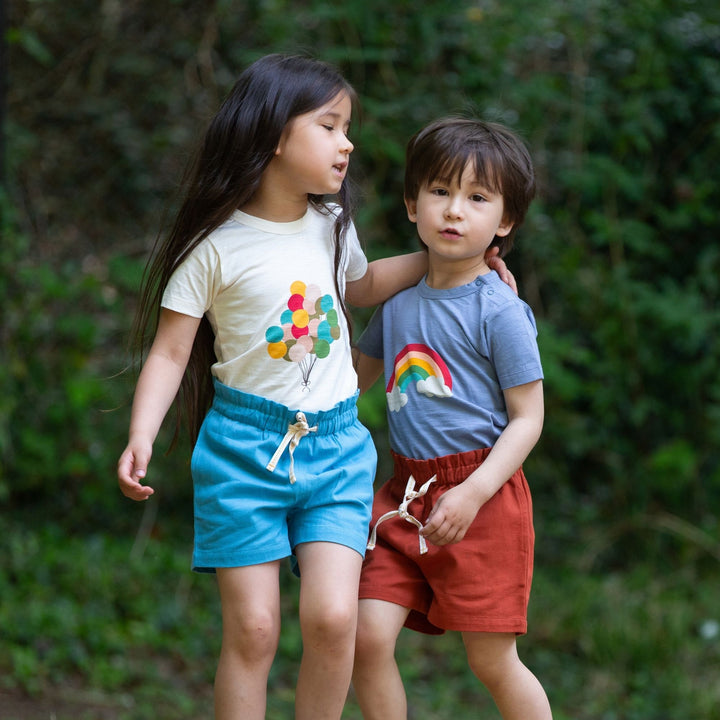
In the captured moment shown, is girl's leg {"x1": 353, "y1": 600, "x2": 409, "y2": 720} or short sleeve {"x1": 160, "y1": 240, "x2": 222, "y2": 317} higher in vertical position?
short sleeve {"x1": 160, "y1": 240, "x2": 222, "y2": 317}

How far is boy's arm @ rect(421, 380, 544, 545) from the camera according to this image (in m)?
2.05

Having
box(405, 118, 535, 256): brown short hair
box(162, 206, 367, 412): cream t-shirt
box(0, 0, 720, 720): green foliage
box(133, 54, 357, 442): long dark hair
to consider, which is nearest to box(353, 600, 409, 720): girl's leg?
box(162, 206, 367, 412): cream t-shirt

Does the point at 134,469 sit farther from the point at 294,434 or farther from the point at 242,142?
the point at 242,142

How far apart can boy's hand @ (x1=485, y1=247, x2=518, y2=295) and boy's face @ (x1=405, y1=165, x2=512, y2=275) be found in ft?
0.35

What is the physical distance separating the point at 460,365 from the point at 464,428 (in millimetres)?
137

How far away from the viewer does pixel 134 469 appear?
204 cm

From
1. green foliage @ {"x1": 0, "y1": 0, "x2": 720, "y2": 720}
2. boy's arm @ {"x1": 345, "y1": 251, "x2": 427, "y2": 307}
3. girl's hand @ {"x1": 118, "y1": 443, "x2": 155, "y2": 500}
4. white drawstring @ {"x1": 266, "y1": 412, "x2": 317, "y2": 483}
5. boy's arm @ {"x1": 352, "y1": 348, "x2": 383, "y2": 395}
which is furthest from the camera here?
green foliage @ {"x1": 0, "y1": 0, "x2": 720, "y2": 720}

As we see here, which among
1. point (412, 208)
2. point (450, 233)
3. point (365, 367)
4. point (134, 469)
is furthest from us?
point (365, 367)

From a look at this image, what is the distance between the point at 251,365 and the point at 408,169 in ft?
1.86

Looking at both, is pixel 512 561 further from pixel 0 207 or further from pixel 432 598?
pixel 0 207

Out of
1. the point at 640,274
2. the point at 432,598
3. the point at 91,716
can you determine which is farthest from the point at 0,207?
the point at 640,274

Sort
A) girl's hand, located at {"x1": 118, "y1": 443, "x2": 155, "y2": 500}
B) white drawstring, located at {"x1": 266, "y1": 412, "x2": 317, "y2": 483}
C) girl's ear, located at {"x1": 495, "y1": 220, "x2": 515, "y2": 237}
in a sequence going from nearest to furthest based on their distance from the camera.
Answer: girl's hand, located at {"x1": 118, "y1": 443, "x2": 155, "y2": 500}, white drawstring, located at {"x1": 266, "y1": 412, "x2": 317, "y2": 483}, girl's ear, located at {"x1": 495, "y1": 220, "x2": 515, "y2": 237}

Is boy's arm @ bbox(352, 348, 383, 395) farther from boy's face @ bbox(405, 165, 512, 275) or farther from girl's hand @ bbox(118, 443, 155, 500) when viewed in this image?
girl's hand @ bbox(118, 443, 155, 500)

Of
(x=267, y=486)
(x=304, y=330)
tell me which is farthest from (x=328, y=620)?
(x=304, y=330)
